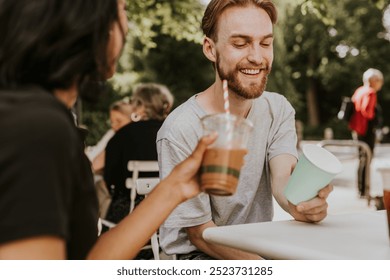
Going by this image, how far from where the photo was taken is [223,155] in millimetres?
1312

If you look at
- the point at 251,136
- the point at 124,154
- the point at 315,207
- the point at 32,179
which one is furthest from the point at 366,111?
the point at 32,179

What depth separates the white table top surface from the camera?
4.67 feet

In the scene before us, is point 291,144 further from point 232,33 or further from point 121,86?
point 121,86

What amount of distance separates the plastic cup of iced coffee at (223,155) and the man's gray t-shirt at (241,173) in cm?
71

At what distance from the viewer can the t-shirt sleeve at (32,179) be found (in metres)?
0.92

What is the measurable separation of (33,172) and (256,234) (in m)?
0.86

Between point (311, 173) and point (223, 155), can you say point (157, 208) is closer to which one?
point (223, 155)

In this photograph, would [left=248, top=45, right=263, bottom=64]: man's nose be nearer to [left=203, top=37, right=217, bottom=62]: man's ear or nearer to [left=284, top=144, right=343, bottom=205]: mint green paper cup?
[left=203, top=37, right=217, bottom=62]: man's ear

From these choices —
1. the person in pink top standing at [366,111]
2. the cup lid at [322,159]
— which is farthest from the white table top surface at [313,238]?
the person in pink top standing at [366,111]

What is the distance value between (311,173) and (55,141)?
85 centimetres

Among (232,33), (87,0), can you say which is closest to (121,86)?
(232,33)

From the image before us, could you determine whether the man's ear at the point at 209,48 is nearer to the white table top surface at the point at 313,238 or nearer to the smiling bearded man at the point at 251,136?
the smiling bearded man at the point at 251,136

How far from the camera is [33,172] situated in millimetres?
922

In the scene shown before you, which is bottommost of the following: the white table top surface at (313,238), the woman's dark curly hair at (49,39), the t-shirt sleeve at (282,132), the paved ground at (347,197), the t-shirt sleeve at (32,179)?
the paved ground at (347,197)
